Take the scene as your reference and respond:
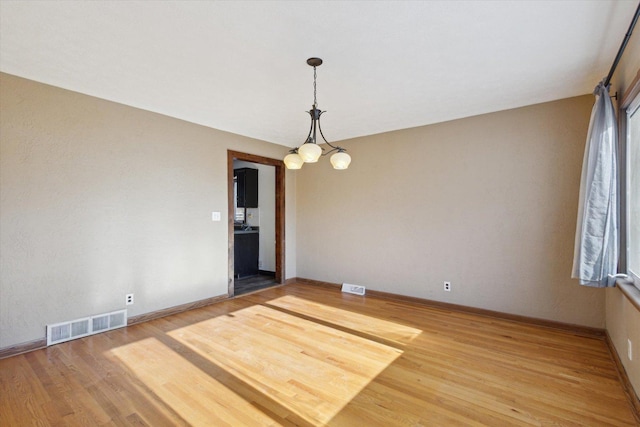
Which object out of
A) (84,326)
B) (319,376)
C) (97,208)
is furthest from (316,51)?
(84,326)

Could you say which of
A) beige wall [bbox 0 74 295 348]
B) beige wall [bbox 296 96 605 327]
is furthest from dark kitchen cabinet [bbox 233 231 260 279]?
beige wall [bbox 296 96 605 327]

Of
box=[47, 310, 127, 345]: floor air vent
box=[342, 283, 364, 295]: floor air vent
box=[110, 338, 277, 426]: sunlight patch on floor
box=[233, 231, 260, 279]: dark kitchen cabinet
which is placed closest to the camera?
box=[110, 338, 277, 426]: sunlight patch on floor

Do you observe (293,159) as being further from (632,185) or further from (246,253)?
(246,253)

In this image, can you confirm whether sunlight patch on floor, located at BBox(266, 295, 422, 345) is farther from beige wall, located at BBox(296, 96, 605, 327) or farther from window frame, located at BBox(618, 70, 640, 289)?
window frame, located at BBox(618, 70, 640, 289)

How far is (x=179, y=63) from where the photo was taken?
253 centimetres

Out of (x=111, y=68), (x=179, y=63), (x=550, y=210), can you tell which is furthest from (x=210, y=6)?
(x=550, y=210)

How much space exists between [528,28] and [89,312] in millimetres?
4736

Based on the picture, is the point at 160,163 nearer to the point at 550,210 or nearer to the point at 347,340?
the point at 347,340

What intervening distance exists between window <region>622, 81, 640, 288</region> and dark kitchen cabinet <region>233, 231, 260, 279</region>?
545 cm

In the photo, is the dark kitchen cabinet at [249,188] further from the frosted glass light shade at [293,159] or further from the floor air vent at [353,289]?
the frosted glass light shade at [293,159]

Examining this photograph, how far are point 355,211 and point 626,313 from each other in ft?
10.9

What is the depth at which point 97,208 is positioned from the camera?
128 inches

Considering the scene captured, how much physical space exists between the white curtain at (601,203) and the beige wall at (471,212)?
785mm

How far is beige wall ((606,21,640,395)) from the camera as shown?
2.00 metres
